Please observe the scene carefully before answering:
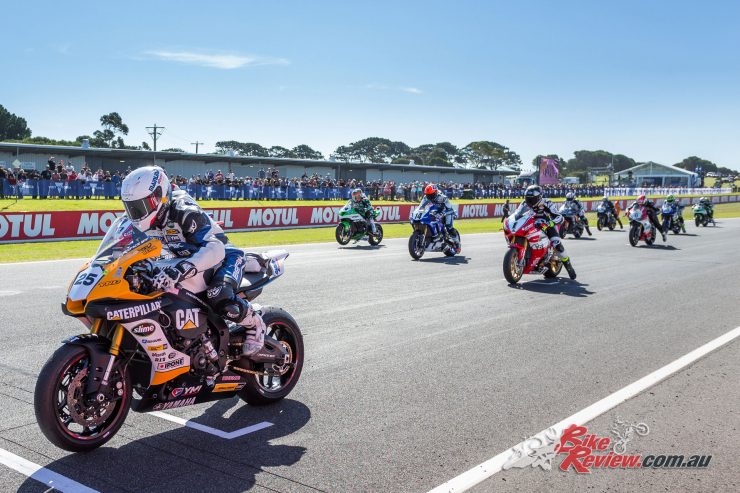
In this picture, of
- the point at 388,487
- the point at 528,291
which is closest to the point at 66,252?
the point at 528,291

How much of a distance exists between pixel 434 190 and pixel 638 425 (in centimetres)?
1266

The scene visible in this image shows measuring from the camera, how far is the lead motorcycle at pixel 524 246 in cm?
1250

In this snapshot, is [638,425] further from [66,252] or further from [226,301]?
[66,252]

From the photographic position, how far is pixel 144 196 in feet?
14.8

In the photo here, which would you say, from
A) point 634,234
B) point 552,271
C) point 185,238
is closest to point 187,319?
point 185,238

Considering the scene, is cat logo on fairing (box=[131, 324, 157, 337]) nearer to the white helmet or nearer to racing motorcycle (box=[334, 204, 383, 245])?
the white helmet

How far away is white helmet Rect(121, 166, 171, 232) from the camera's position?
176 inches

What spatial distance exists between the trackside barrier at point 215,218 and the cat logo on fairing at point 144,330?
542 inches

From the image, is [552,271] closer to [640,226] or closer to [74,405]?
[640,226]

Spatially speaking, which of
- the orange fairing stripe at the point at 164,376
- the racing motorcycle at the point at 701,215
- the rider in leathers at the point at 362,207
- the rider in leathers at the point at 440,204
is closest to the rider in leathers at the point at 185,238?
the orange fairing stripe at the point at 164,376

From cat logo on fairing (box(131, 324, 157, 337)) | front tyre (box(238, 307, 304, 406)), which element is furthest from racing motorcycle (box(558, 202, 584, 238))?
cat logo on fairing (box(131, 324, 157, 337))

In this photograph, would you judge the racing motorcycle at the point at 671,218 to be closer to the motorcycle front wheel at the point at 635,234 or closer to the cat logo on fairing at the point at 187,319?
the motorcycle front wheel at the point at 635,234

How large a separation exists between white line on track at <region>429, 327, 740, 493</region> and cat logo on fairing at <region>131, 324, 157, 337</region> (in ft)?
6.81

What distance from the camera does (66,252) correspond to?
16359 mm
